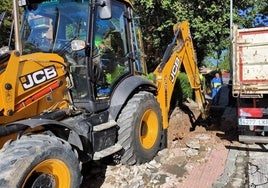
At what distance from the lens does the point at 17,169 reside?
3564 mm

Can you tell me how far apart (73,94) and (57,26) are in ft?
3.22

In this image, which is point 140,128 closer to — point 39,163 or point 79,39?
point 79,39

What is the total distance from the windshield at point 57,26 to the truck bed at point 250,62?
308 cm

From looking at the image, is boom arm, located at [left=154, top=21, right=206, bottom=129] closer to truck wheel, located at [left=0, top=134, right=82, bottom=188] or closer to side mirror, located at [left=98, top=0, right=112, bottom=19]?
side mirror, located at [left=98, top=0, right=112, bottom=19]

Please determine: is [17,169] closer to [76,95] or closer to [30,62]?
[30,62]

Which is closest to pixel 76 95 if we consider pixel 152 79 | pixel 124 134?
pixel 124 134

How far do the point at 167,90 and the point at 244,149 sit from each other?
5.97 feet

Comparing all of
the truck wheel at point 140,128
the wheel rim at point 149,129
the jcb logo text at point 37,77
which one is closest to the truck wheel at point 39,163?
the jcb logo text at point 37,77

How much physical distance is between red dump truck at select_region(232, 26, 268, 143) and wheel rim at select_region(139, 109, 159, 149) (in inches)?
61.1

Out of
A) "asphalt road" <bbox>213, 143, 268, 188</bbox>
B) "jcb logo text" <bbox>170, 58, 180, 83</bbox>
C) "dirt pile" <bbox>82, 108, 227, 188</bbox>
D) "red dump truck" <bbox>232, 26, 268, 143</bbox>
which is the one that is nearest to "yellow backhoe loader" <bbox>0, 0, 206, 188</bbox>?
"dirt pile" <bbox>82, 108, 227, 188</bbox>

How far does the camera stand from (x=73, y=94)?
202 inches

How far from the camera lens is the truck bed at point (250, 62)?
659 centimetres

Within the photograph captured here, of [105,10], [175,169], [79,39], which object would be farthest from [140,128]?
[105,10]

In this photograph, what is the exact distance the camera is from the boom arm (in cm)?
690
